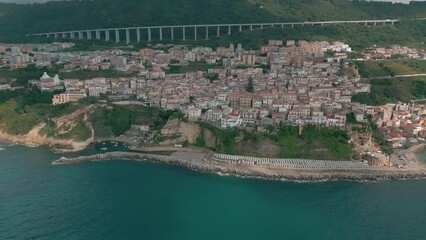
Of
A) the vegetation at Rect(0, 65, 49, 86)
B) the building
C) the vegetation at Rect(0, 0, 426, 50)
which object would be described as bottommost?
the building

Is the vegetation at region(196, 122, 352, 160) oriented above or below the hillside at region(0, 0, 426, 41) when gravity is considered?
below

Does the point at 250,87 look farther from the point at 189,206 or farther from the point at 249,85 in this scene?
the point at 189,206

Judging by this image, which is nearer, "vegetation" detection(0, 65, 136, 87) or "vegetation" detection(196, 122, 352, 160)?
"vegetation" detection(196, 122, 352, 160)

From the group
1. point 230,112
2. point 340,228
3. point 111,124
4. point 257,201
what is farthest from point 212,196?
point 111,124

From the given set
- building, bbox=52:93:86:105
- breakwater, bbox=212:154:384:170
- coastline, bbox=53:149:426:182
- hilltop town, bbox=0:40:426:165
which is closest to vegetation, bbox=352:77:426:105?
hilltop town, bbox=0:40:426:165

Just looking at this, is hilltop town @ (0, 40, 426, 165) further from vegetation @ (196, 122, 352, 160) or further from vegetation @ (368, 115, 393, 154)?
vegetation @ (196, 122, 352, 160)

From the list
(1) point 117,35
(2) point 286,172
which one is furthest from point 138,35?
(2) point 286,172
